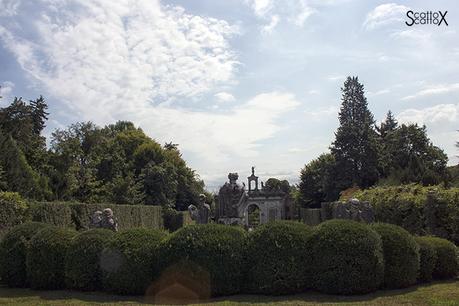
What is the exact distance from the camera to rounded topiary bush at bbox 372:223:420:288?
11055 mm

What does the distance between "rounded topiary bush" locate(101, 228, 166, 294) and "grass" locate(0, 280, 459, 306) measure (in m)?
0.26

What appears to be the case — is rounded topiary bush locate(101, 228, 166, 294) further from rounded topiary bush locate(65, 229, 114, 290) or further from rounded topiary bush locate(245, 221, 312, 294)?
rounded topiary bush locate(245, 221, 312, 294)

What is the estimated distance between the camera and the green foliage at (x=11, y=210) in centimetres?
1977

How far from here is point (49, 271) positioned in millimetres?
11805

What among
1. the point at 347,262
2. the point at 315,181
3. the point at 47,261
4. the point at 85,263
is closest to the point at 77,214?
the point at 47,261

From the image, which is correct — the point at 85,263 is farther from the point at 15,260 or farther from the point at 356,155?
the point at 356,155

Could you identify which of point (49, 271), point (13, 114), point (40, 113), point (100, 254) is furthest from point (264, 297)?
point (40, 113)

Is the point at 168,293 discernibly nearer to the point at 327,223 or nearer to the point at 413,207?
the point at 327,223

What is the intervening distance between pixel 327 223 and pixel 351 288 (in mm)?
1513

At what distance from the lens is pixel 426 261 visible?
1207 centimetres

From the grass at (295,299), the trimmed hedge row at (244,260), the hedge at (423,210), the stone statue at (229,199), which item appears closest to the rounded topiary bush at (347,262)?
the trimmed hedge row at (244,260)

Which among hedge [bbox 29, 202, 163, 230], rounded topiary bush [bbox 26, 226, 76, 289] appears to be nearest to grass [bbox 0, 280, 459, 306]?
rounded topiary bush [bbox 26, 226, 76, 289]

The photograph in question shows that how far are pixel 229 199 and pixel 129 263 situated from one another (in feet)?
42.4

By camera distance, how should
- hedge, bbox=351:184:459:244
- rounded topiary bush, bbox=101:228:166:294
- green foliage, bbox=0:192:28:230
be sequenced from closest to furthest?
rounded topiary bush, bbox=101:228:166:294
hedge, bbox=351:184:459:244
green foliage, bbox=0:192:28:230
